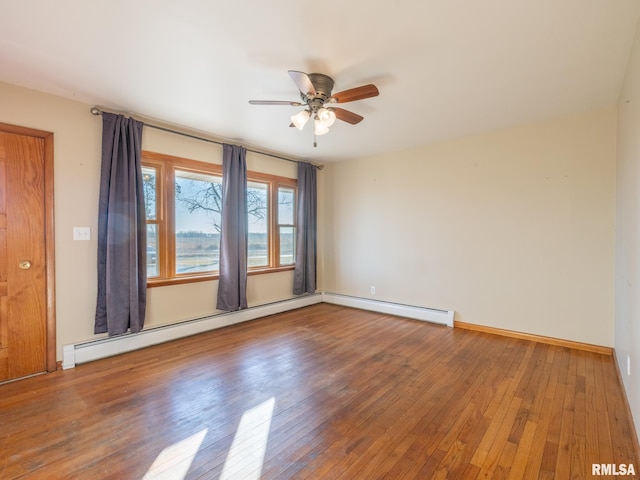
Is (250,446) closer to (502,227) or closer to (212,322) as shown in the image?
(212,322)

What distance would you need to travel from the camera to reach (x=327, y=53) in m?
2.21

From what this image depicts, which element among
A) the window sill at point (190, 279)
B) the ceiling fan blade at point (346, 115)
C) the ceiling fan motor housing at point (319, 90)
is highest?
the ceiling fan motor housing at point (319, 90)

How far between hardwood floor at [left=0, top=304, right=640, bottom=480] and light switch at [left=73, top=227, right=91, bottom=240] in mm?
1251

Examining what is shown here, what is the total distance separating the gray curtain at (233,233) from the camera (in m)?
4.14

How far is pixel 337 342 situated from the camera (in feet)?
12.0

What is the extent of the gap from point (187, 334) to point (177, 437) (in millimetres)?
2002

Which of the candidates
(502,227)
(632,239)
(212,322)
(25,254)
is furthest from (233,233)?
(632,239)

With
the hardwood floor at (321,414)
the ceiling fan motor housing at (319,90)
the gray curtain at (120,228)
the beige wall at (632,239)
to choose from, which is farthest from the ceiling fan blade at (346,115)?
the hardwood floor at (321,414)

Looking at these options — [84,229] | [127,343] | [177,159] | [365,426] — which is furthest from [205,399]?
[177,159]

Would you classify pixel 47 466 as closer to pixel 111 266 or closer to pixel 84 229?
pixel 111 266

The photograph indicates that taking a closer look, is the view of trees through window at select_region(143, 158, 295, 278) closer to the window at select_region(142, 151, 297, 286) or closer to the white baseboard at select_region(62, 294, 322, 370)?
the window at select_region(142, 151, 297, 286)

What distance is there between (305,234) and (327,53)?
3.39m

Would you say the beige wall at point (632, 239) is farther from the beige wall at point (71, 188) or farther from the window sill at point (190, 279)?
the beige wall at point (71, 188)

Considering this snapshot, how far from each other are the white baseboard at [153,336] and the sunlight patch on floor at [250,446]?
1876 millimetres
